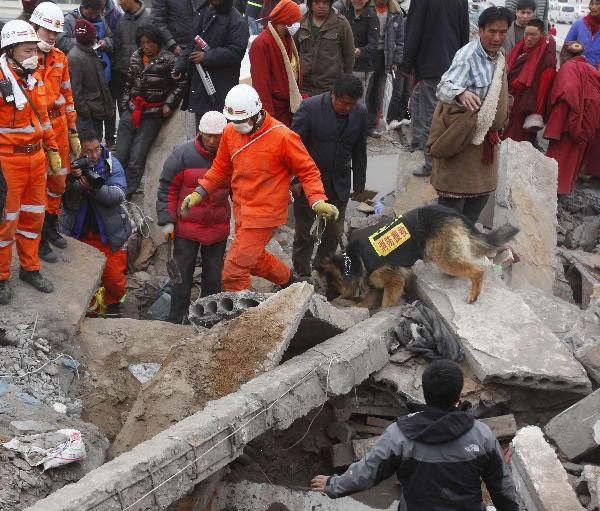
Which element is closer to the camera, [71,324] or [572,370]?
[572,370]

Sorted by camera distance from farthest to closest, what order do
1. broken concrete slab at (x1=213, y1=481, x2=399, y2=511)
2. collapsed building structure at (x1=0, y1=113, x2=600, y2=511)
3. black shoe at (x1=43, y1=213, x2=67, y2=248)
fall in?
black shoe at (x1=43, y1=213, x2=67, y2=248) < broken concrete slab at (x1=213, y1=481, x2=399, y2=511) < collapsed building structure at (x1=0, y1=113, x2=600, y2=511)

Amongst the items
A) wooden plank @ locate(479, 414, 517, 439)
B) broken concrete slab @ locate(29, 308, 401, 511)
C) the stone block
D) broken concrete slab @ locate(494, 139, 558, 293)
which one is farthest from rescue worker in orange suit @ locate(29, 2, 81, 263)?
the stone block

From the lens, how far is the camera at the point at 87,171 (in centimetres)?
697

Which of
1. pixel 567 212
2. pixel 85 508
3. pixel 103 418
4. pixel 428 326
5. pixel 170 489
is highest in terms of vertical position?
pixel 85 508

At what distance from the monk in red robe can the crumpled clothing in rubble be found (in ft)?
14.5

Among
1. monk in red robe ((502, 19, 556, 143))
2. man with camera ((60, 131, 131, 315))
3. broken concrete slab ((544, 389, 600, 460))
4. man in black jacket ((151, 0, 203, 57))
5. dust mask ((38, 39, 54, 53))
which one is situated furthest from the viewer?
monk in red robe ((502, 19, 556, 143))

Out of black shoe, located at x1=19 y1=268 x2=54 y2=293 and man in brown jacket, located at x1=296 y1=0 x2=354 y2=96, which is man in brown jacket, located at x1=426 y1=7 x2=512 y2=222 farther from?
black shoe, located at x1=19 y1=268 x2=54 y2=293

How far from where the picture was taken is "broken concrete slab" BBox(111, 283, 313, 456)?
5.20 m

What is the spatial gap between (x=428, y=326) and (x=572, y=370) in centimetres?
105

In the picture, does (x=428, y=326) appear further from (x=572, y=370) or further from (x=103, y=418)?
(x=103, y=418)

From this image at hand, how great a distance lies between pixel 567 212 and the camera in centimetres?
1040

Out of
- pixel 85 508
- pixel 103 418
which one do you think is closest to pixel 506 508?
pixel 85 508

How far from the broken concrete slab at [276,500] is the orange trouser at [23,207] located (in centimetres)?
249

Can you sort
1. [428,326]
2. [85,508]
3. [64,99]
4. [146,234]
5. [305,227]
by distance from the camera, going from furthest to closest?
1. [146,234]
2. [305,227]
3. [64,99]
4. [428,326]
5. [85,508]
